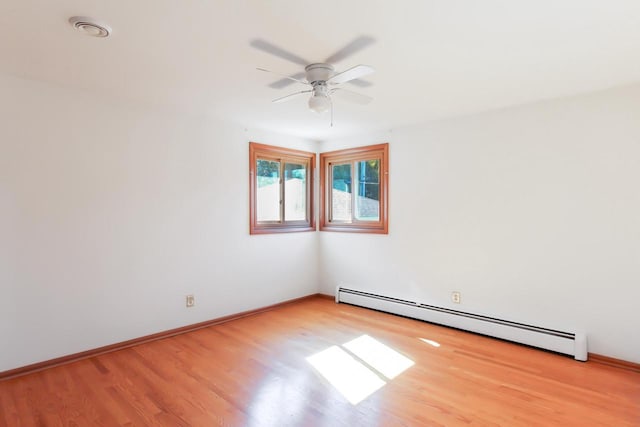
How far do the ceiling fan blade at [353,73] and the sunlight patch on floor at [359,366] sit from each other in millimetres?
2107

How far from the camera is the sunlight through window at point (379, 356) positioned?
8.98ft

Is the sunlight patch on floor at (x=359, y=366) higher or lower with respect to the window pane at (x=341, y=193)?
lower

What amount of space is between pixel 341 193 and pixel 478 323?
2405 millimetres

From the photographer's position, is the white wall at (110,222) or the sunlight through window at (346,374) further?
the white wall at (110,222)

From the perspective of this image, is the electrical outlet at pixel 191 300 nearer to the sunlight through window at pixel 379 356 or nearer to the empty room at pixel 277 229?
the empty room at pixel 277 229

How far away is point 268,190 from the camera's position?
4.58 m

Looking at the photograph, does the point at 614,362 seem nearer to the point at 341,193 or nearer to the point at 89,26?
the point at 341,193

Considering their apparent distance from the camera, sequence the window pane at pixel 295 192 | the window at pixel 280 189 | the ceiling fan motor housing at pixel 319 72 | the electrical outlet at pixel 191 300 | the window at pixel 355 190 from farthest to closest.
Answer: the window pane at pixel 295 192 → the window at pixel 355 190 → the window at pixel 280 189 → the electrical outlet at pixel 191 300 → the ceiling fan motor housing at pixel 319 72

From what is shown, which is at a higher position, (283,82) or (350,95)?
(283,82)

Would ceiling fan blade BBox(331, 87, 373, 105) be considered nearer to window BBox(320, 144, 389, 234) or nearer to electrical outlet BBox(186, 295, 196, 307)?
window BBox(320, 144, 389, 234)

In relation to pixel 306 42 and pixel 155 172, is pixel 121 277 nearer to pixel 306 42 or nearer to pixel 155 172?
pixel 155 172

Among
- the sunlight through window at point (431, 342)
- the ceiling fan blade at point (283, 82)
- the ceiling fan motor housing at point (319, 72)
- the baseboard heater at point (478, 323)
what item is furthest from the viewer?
the sunlight through window at point (431, 342)

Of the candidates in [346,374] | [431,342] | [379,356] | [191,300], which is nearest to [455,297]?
[431,342]

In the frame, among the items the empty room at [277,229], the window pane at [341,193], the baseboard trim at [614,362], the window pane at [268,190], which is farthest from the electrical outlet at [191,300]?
the baseboard trim at [614,362]
